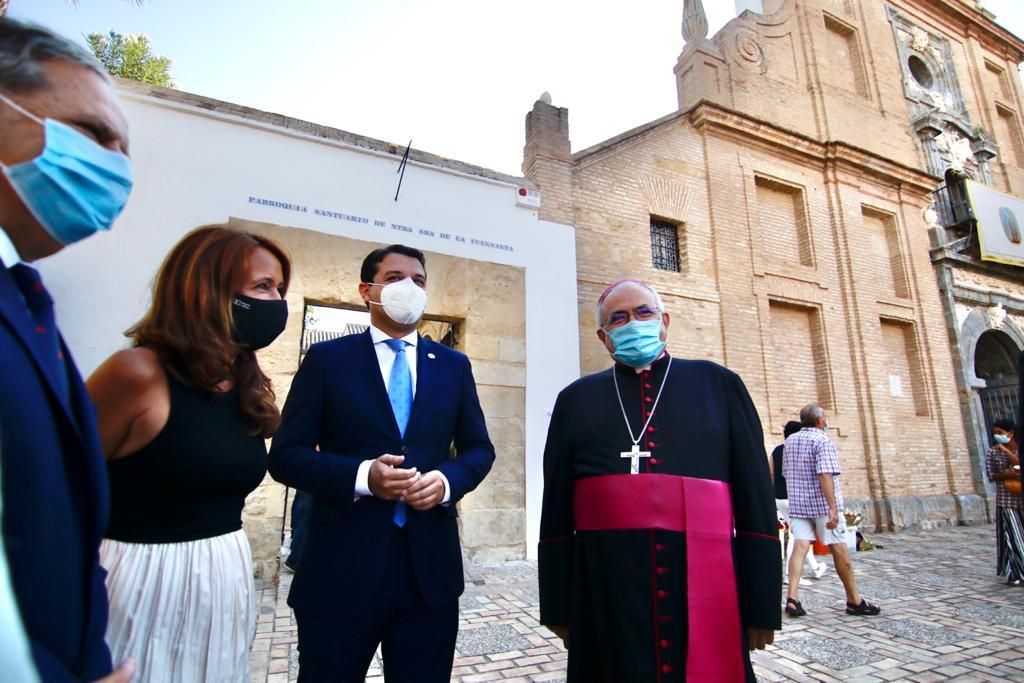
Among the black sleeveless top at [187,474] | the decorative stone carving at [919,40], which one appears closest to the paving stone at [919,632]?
the black sleeveless top at [187,474]

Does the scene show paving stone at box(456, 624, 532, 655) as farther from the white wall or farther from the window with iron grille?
the window with iron grille

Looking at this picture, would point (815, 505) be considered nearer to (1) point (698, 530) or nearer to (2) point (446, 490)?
(1) point (698, 530)

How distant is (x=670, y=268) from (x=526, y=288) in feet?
11.2

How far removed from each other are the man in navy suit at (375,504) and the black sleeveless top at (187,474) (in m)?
0.30

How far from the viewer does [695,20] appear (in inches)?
434

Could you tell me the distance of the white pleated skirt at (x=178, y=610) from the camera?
129 cm

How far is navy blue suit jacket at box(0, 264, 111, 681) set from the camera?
2.24 feet

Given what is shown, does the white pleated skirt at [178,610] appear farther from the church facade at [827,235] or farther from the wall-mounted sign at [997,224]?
the wall-mounted sign at [997,224]

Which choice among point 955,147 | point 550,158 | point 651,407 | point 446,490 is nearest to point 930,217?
point 955,147

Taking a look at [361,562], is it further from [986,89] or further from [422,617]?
[986,89]

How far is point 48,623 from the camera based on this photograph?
723 mm

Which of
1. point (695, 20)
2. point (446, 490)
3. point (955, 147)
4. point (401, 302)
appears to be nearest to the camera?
point (446, 490)

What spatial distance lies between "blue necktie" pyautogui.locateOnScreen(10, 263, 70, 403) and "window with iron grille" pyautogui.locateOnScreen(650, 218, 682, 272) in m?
9.04

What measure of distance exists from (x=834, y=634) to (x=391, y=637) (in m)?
3.86
